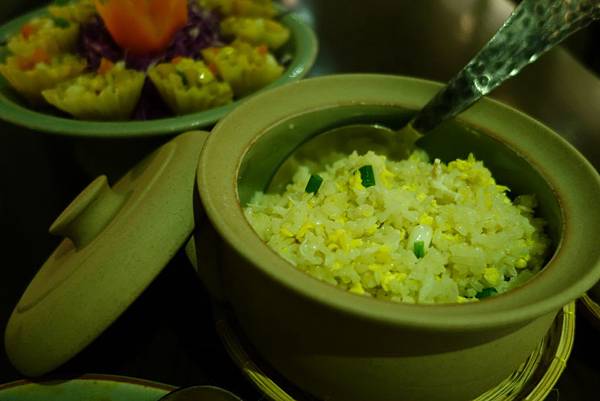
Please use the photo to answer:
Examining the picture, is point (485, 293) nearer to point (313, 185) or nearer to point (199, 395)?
point (313, 185)

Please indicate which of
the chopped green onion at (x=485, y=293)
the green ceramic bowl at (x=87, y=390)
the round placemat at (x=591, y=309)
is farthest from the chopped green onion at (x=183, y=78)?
the round placemat at (x=591, y=309)

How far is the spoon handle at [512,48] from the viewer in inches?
43.1

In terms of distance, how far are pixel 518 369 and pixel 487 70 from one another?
0.67m

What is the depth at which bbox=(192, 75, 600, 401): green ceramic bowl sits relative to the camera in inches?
29.5

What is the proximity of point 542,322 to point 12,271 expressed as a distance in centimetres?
130

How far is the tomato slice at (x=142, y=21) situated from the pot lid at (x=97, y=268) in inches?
31.7

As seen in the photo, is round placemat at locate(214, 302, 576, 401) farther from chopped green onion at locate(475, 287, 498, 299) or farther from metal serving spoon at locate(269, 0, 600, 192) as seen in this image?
metal serving spoon at locate(269, 0, 600, 192)

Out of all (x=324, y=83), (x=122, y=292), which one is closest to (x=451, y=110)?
(x=324, y=83)

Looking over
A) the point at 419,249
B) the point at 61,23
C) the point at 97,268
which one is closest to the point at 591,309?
the point at 419,249

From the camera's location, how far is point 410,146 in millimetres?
1277

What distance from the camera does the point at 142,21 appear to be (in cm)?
166

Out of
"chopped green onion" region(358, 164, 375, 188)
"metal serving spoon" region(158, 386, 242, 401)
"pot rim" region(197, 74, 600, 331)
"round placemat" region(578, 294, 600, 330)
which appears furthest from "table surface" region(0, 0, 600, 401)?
"chopped green onion" region(358, 164, 375, 188)

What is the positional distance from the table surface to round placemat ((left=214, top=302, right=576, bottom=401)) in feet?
0.42

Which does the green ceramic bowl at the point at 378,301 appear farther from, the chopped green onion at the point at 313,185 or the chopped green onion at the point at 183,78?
the chopped green onion at the point at 183,78
